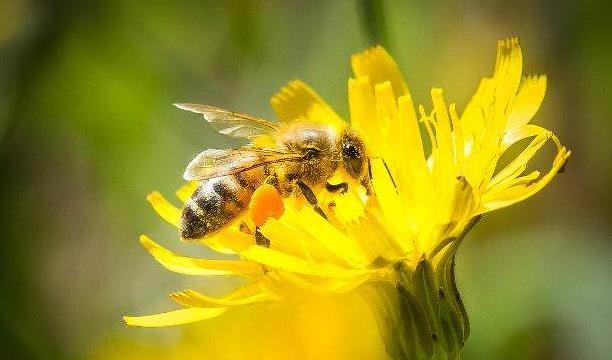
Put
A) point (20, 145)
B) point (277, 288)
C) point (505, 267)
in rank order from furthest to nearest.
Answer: point (20, 145) < point (505, 267) < point (277, 288)

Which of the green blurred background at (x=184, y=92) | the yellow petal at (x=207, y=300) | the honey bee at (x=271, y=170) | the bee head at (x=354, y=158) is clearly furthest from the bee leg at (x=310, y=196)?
the green blurred background at (x=184, y=92)

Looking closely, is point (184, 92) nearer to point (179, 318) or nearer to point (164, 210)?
point (164, 210)

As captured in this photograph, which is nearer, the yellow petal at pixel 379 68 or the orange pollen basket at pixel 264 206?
the orange pollen basket at pixel 264 206

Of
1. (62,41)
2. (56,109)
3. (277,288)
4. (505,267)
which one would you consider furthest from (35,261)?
(277,288)

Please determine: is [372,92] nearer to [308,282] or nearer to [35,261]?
[308,282]

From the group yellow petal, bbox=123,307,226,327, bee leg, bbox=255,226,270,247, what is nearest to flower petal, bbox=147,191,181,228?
bee leg, bbox=255,226,270,247

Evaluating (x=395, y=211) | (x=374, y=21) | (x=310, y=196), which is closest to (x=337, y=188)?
(x=310, y=196)

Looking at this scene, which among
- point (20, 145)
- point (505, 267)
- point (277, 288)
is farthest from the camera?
point (20, 145)

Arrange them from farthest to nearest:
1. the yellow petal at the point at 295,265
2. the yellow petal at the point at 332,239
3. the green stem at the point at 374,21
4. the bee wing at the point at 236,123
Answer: the green stem at the point at 374,21
the bee wing at the point at 236,123
the yellow petal at the point at 332,239
the yellow petal at the point at 295,265

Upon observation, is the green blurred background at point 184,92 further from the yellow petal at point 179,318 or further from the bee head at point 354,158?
the yellow petal at point 179,318
